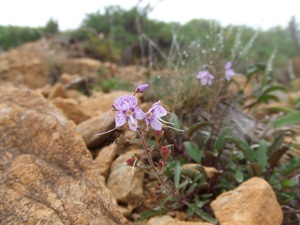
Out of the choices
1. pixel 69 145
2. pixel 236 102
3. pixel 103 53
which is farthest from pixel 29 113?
pixel 103 53

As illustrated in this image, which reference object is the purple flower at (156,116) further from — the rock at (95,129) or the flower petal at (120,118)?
the rock at (95,129)

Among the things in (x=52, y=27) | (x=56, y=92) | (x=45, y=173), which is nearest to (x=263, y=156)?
(x=45, y=173)

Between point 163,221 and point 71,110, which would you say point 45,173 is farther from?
point 71,110

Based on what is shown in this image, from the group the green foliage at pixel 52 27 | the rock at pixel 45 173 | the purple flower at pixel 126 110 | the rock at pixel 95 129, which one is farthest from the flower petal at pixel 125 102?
the green foliage at pixel 52 27

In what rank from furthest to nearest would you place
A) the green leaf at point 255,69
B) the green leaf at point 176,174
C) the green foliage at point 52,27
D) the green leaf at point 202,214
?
1. the green foliage at point 52,27
2. the green leaf at point 255,69
3. the green leaf at point 176,174
4. the green leaf at point 202,214

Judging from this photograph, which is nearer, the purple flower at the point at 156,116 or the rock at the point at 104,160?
the purple flower at the point at 156,116

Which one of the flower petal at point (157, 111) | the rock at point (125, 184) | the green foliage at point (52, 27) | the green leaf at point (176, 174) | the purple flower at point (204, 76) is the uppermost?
the flower petal at point (157, 111)

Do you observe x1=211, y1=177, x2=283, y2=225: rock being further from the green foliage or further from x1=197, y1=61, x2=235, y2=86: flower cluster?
the green foliage

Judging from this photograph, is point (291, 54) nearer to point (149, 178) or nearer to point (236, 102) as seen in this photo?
point (236, 102)

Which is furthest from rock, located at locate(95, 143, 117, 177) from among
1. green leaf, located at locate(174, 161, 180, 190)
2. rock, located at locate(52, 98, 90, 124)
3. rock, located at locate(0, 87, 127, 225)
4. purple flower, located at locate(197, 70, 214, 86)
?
purple flower, located at locate(197, 70, 214, 86)
